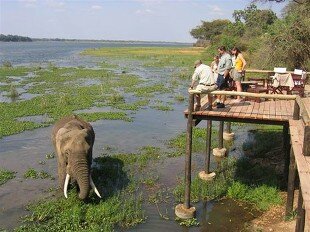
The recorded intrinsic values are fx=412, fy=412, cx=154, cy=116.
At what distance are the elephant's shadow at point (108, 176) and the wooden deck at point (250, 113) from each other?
3775 millimetres

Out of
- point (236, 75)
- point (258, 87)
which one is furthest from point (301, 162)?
point (258, 87)

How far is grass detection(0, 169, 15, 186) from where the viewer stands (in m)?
14.1

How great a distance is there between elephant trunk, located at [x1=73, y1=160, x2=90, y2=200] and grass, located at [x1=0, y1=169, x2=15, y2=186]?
4462 mm

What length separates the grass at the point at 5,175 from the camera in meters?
14.1

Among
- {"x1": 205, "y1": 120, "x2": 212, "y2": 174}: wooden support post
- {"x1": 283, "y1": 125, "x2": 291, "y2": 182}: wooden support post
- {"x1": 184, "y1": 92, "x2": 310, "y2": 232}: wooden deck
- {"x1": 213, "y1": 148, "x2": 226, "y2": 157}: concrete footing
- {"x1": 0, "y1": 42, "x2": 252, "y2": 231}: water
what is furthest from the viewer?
{"x1": 213, "y1": 148, "x2": 226, "y2": 157}: concrete footing

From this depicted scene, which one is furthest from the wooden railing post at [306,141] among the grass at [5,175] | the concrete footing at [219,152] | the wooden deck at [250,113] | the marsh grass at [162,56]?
the marsh grass at [162,56]

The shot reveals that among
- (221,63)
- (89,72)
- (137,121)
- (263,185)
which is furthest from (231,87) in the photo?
(89,72)

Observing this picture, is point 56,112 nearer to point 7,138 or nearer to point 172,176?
point 7,138

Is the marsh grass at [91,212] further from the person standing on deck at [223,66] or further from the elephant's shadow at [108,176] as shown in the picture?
the person standing on deck at [223,66]

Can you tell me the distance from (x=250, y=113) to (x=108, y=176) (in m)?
5.58

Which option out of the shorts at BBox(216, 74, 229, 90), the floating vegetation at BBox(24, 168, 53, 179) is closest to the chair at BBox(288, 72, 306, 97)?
the shorts at BBox(216, 74, 229, 90)

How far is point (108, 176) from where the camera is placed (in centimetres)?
1420

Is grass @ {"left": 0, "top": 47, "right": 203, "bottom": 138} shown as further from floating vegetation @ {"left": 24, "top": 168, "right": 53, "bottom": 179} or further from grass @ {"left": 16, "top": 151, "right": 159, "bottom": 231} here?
grass @ {"left": 16, "top": 151, "right": 159, "bottom": 231}

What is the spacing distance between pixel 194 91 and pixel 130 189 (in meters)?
4.37
